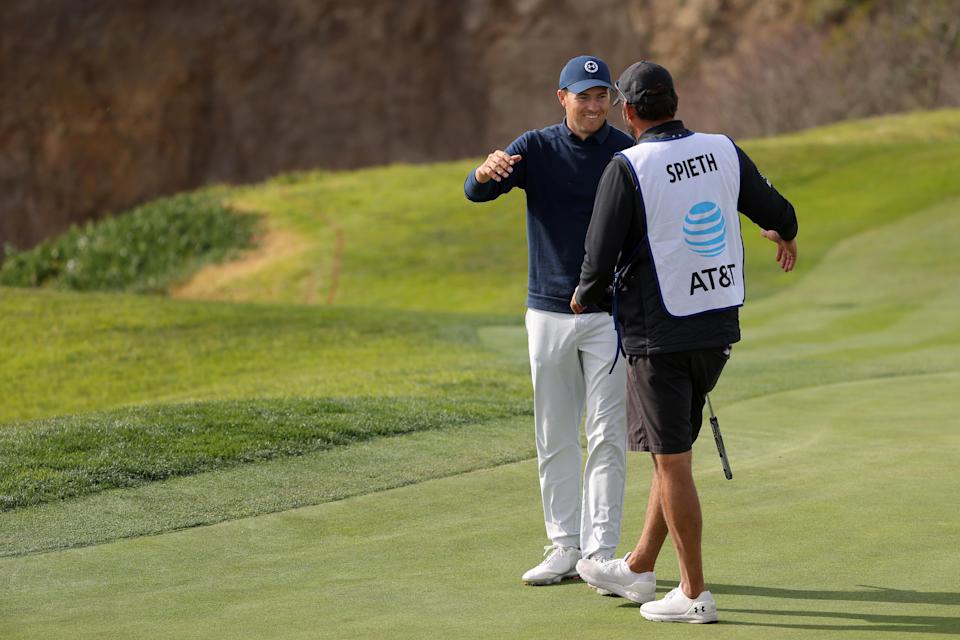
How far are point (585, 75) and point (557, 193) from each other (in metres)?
0.50

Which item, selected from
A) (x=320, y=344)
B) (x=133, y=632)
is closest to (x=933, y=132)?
(x=320, y=344)

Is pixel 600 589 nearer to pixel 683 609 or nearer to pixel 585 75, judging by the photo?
pixel 683 609

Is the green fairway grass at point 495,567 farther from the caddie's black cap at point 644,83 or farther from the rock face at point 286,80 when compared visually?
the rock face at point 286,80

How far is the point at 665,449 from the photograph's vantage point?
5.07 m

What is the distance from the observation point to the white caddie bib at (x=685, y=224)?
502cm

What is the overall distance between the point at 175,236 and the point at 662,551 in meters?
27.0

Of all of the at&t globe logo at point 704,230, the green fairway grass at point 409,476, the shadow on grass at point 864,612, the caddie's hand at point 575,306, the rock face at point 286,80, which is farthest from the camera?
the rock face at point 286,80

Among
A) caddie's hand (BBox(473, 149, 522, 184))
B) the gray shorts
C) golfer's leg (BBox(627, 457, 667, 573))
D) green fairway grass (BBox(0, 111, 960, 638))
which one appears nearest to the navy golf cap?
caddie's hand (BBox(473, 149, 522, 184))

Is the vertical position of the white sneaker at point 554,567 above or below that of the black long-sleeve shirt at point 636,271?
below

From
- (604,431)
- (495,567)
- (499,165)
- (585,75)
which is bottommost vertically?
(495,567)

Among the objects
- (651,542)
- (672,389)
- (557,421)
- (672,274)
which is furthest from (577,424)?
(672,274)

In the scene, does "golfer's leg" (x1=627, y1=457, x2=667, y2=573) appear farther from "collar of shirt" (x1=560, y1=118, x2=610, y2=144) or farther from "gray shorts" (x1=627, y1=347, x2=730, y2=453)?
"collar of shirt" (x1=560, y1=118, x2=610, y2=144)

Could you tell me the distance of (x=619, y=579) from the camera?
5352mm

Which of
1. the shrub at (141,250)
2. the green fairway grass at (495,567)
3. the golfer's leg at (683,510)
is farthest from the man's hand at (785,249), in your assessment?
the shrub at (141,250)
